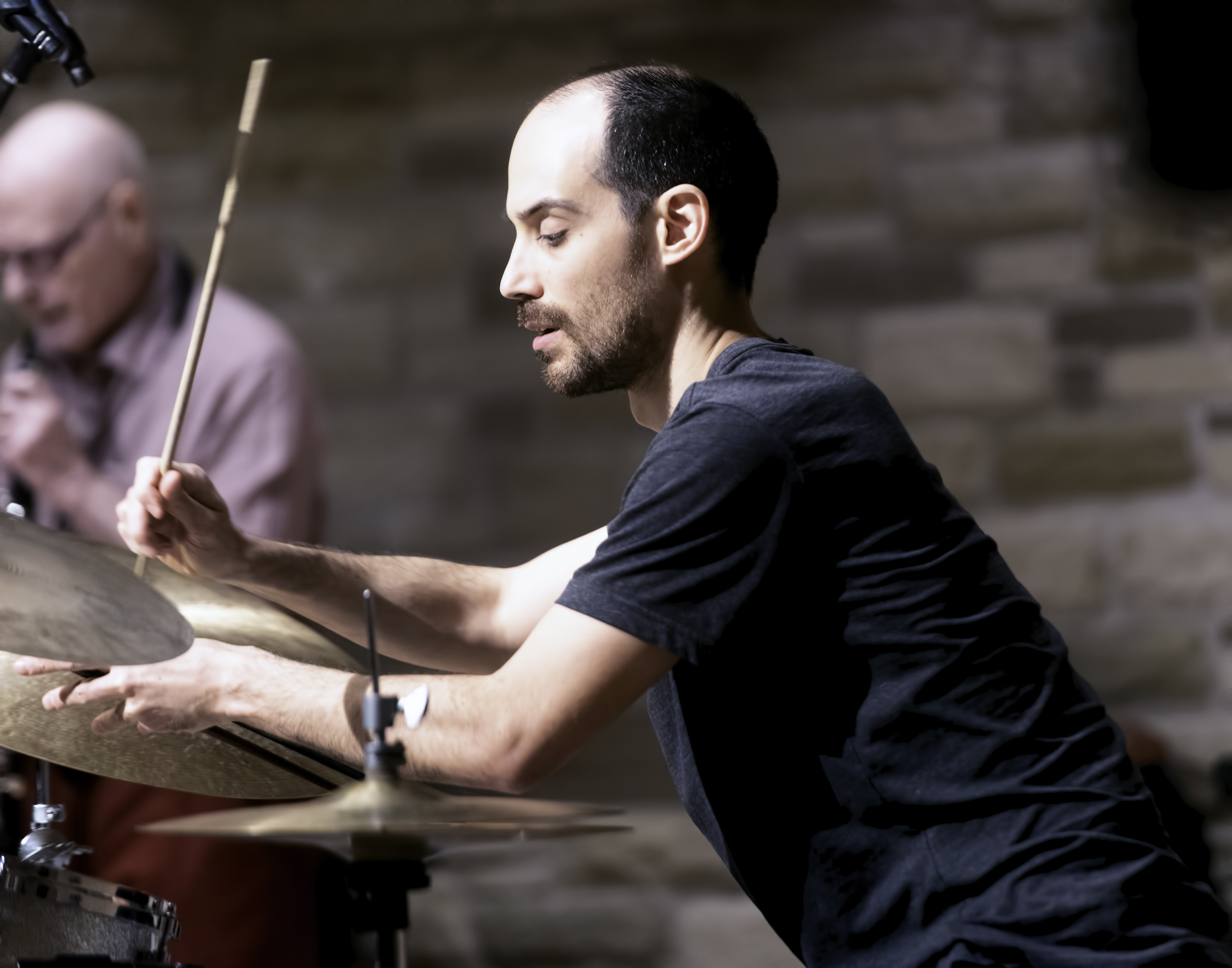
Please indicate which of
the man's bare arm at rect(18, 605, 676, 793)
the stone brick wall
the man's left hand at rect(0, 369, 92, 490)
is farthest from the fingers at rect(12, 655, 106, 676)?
the stone brick wall

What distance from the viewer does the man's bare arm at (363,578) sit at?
152 centimetres

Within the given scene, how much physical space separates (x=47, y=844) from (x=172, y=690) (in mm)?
429

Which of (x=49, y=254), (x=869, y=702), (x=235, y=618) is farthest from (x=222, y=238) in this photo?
(x=49, y=254)

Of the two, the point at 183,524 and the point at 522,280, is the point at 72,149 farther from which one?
the point at 522,280

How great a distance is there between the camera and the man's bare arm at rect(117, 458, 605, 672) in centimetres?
152

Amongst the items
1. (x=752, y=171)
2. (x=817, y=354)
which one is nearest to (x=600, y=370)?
(x=752, y=171)

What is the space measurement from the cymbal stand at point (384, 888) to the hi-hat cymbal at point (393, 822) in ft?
0.05

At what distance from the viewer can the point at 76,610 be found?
1273 mm

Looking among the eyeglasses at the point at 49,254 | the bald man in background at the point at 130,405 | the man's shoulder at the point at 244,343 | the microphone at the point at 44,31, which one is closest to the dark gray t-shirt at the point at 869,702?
the microphone at the point at 44,31

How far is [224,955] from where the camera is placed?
2.50 metres

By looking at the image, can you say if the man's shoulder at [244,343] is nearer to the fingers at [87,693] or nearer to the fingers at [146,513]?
the fingers at [146,513]

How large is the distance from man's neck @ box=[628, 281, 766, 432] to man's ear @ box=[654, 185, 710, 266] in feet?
0.15

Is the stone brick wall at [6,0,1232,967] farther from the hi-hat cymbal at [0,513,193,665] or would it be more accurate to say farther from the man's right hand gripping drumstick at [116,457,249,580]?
the hi-hat cymbal at [0,513,193,665]

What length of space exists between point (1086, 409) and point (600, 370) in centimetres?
172
